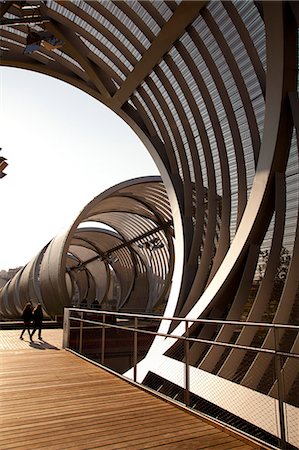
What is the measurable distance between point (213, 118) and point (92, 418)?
320 inches

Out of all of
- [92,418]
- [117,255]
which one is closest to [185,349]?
[92,418]

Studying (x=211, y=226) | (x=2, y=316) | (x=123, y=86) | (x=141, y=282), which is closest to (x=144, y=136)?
(x=123, y=86)

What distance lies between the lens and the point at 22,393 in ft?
18.1

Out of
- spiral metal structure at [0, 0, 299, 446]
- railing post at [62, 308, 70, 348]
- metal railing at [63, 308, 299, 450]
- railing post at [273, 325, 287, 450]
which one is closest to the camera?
railing post at [273, 325, 287, 450]

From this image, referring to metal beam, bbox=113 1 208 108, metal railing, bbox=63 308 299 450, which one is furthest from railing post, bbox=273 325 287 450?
metal beam, bbox=113 1 208 108

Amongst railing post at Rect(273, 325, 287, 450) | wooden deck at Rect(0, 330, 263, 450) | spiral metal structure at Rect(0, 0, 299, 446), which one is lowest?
wooden deck at Rect(0, 330, 263, 450)

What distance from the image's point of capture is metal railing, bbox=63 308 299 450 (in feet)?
12.2

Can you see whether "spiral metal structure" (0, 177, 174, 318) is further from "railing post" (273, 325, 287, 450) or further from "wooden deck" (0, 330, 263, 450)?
"railing post" (273, 325, 287, 450)

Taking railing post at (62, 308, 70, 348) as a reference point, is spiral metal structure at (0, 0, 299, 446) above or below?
above

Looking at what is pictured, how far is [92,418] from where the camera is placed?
173 inches

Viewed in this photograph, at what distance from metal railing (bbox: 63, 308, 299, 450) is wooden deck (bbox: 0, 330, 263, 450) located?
1.55 feet

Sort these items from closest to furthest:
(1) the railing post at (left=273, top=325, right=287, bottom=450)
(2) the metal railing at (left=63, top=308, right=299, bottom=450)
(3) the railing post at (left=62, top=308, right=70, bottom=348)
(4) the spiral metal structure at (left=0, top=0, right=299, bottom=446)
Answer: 1. (1) the railing post at (left=273, top=325, right=287, bottom=450)
2. (2) the metal railing at (left=63, top=308, right=299, bottom=450)
3. (4) the spiral metal structure at (left=0, top=0, right=299, bottom=446)
4. (3) the railing post at (left=62, top=308, right=70, bottom=348)

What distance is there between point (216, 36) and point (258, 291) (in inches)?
232

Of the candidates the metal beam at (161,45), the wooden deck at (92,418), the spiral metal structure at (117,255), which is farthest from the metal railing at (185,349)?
the metal beam at (161,45)
